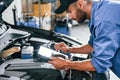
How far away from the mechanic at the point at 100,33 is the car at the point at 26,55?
14cm

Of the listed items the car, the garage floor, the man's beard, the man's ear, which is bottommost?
the garage floor

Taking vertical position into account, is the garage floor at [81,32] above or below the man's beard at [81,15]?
below

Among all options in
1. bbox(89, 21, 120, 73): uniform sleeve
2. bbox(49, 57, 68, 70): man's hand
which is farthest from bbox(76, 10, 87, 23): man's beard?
bbox(49, 57, 68, 70): man's hand

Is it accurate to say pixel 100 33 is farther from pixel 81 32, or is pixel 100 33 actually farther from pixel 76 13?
pixel 81 32

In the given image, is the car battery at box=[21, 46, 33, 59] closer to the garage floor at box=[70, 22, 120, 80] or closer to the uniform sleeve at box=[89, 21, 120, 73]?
the uniform sleeve at box=[89, 21, 120, 73]

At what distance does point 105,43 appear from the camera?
1.67 m

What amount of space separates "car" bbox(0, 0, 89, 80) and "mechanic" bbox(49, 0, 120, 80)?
139mm

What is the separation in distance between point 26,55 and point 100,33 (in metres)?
0.79

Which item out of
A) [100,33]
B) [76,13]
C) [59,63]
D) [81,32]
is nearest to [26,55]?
[59,63]

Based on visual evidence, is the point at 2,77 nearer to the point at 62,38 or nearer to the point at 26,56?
the point at 26,56

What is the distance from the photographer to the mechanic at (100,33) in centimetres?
169

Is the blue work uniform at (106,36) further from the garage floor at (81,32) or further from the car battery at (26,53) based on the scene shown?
the garage floor at (81,32)

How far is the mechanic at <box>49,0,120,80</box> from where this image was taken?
5.53ft

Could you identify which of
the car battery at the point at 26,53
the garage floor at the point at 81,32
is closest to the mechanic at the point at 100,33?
the car battery at the point at 26,53
